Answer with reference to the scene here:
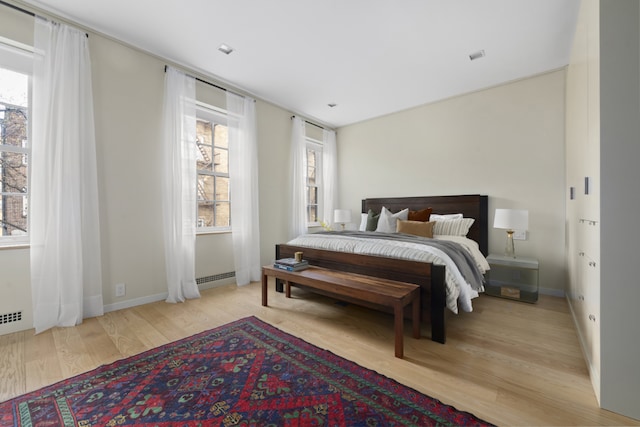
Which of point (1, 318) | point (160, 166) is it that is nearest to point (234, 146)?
point (160, 166)

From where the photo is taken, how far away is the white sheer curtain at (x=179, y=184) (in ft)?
9.50

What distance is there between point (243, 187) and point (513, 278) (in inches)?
134

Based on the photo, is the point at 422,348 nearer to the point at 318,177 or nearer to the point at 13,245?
the point at 13,245

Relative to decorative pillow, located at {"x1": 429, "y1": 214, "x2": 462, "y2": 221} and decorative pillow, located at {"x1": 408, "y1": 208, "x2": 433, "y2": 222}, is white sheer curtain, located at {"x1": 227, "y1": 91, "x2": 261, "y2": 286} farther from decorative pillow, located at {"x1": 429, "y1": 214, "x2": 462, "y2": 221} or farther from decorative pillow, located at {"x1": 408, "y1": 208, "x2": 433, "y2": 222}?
decorative pillow, located at {"x1": 429, "y1": 214, "x2": 462, "y2": 221}

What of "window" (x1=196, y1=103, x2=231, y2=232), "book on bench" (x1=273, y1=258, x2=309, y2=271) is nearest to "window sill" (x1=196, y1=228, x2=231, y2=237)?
"window" (x1=196, y1=103, x2=231, y2=232)

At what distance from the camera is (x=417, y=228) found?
3311 mm

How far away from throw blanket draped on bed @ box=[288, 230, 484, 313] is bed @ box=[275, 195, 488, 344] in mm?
53

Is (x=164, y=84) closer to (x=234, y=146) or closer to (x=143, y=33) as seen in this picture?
(x=143, y=33)

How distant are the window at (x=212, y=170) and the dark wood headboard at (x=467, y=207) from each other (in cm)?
268

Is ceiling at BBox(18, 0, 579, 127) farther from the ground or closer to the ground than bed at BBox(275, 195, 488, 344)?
farther from the ground

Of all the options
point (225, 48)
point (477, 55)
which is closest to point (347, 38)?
point (225, 48)

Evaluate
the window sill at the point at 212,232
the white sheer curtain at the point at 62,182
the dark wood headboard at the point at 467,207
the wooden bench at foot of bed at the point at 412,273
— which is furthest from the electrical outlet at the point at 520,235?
the white sheer curtain at the point at 62,182

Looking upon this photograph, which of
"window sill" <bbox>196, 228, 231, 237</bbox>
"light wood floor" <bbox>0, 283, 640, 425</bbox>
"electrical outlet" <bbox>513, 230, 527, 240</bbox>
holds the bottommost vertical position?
"light wood floor" <bbox>0, 283, 640, 425</bbox>

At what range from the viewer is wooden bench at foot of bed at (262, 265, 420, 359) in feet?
5.96
